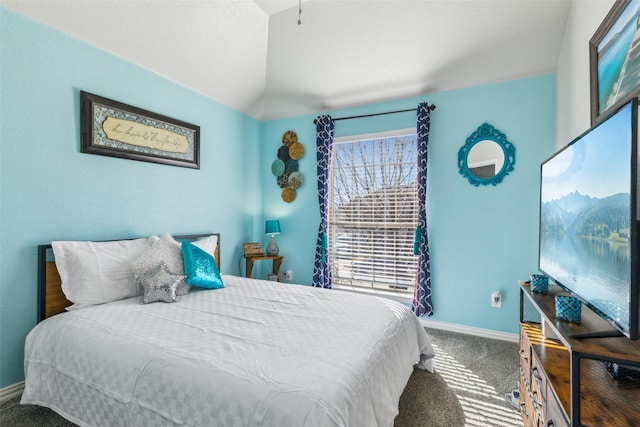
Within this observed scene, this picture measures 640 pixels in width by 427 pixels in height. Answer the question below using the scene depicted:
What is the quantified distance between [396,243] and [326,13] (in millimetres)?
2499

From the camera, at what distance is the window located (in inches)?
139

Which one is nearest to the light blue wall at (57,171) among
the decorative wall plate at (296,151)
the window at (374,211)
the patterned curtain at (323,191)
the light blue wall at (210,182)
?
the light blue wall at (210,182)

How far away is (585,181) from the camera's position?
127 centimetres

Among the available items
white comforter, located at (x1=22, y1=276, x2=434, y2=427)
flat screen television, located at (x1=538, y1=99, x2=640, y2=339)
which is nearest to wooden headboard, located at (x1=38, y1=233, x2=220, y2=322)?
white comforter, located at (x1=22, y1=276, x2=434, y2=427)

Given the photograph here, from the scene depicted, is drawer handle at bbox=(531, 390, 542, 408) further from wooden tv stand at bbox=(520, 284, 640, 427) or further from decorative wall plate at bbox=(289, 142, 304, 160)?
decorative wall plate at bbox=(289, 142, 304, 160)

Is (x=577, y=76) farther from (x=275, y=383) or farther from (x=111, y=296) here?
(x=111, y=296)

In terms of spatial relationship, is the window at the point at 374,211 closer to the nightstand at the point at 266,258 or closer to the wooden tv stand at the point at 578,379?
the nightstand at the point at 266,258

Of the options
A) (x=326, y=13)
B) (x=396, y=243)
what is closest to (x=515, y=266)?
(x=396, y=243)

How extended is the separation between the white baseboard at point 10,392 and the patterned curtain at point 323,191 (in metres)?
2.67

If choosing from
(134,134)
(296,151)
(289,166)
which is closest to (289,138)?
(296,151)

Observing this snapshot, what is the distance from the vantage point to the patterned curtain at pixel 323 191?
3.81m

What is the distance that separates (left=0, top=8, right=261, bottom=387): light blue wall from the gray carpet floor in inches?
19.4

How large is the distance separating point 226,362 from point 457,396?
1.64 metres

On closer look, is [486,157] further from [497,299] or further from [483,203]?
[497,299]
